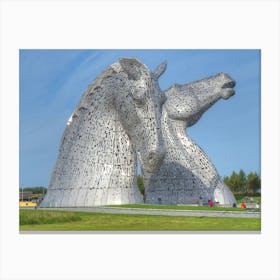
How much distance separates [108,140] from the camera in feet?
62.2

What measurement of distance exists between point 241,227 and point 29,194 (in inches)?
466

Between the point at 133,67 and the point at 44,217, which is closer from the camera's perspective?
the point at 44,217

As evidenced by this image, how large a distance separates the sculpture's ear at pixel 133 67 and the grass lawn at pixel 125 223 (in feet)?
17.3

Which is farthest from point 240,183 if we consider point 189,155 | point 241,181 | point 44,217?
point 44,217

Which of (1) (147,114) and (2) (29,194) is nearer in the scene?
(1) (147,114)

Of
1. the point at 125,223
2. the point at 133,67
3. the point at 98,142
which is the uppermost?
the point at 133,67

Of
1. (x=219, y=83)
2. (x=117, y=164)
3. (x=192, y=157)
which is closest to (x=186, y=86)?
(x=219, y=83)

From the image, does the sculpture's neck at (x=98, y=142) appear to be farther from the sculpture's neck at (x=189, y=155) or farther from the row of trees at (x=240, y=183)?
the row of trees at (x=240, y=183)

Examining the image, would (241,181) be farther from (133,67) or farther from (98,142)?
(133,67)

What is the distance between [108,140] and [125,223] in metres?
5.33

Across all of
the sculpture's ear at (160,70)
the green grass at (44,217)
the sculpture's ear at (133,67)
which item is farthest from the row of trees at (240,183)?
the green grass at (44,217)

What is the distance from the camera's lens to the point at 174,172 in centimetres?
2222
